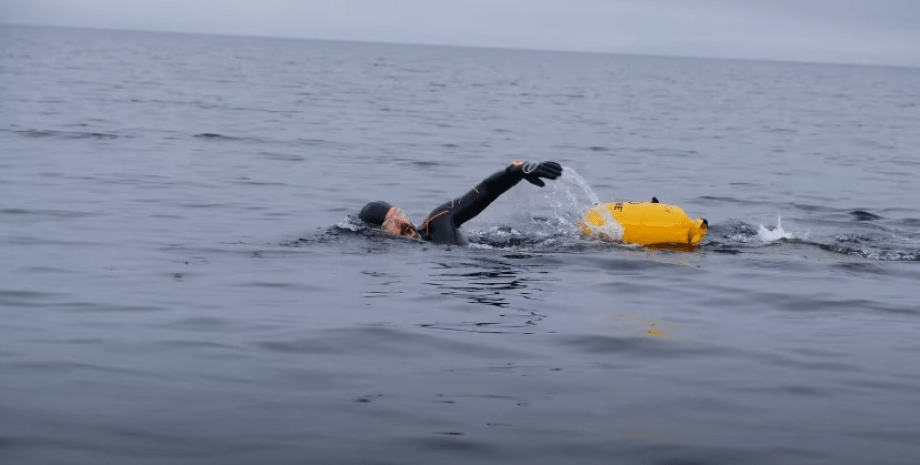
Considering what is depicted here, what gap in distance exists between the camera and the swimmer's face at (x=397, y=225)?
12.0m

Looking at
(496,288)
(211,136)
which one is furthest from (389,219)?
(211,136)

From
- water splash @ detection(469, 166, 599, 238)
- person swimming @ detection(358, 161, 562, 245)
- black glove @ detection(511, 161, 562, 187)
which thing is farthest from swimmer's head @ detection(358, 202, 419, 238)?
black glove @ detection(511, 161, 562, 187)

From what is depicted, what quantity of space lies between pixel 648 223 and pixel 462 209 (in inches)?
77.3

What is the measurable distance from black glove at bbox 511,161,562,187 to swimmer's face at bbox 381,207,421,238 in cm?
170

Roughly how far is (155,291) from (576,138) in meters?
20.7

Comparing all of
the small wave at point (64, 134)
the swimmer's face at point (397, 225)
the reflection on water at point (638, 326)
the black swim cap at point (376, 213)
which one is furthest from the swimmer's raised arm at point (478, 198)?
the small wave at point (64, 134)

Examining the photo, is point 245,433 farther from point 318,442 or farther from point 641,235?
point 641,235

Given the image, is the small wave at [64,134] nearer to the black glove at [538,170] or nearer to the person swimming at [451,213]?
the person swimming at [451,213]

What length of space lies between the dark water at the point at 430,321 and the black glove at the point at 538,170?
0.92m

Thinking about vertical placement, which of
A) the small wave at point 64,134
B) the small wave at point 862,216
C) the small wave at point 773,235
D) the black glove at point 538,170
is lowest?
the small wave at point 773,235

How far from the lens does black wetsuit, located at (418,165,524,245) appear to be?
11227 mm

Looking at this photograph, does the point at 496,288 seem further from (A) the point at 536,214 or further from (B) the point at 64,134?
(B) the point at 64,134

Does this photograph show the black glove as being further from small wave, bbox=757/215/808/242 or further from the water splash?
small wave, bbox=757/215/808/242

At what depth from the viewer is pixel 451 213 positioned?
11.8 m
